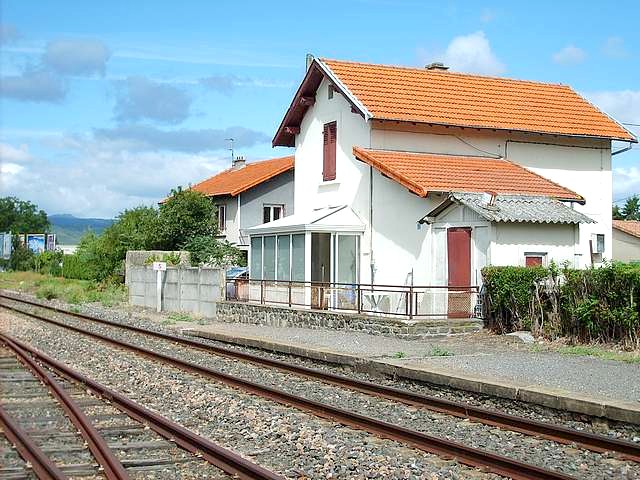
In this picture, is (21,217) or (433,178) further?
(21,217)

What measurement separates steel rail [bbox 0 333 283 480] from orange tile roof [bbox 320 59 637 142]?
15.3 meters

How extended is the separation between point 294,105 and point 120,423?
21040 millimetres

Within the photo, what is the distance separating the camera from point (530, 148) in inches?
1150

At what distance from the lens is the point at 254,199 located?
48.0m

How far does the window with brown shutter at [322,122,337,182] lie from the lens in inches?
1144

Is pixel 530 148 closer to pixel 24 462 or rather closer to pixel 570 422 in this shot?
pixel 570 422

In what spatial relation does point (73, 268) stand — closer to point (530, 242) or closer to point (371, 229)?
point (371, 229)

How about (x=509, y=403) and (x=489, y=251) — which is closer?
(x=509, y=403)

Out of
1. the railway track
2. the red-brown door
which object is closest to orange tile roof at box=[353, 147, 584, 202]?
the red-brown door

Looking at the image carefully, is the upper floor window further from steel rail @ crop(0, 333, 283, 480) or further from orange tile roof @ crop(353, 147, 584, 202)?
steel rail @ crop(0, 333, 283, 480)

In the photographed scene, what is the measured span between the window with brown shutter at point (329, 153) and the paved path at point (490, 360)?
7768 mm

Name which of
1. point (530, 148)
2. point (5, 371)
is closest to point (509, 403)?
point (5, 371)

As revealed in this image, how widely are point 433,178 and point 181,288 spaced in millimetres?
10997

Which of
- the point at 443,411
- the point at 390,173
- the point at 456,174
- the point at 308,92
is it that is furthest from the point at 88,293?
the point at 443,411
